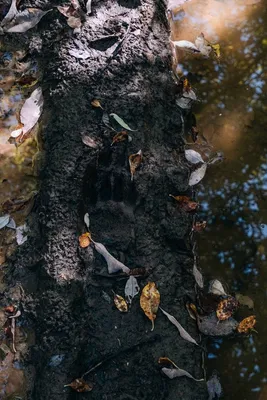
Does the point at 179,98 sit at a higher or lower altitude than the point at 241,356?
higher

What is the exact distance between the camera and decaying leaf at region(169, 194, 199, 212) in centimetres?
223

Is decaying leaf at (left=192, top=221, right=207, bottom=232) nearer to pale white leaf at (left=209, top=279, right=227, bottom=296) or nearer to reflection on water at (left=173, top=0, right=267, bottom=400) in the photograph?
reflection on water at (left=173, top=0, right=267, bottom=400)

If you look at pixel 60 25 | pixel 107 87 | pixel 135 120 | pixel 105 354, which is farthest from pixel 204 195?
pixel 60 25

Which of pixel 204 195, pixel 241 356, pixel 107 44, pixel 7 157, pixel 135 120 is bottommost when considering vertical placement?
pixel 241 356

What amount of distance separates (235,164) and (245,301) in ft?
2.13

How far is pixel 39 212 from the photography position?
7.20ft

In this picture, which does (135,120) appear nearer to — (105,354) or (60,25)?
(60,25)

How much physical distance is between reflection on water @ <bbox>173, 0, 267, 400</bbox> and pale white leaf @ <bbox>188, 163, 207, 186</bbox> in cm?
3

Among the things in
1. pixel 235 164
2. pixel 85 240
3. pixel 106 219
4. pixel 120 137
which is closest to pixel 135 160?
pixel 120 137

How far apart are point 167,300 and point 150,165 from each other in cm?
59

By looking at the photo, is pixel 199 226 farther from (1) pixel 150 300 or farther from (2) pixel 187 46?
(2) pixel 187 46

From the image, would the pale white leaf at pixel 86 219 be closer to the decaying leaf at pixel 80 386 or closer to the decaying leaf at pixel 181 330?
the decaying leaf at pixel 181 330

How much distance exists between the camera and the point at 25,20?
264 cm

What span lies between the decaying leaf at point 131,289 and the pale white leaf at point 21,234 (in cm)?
52
